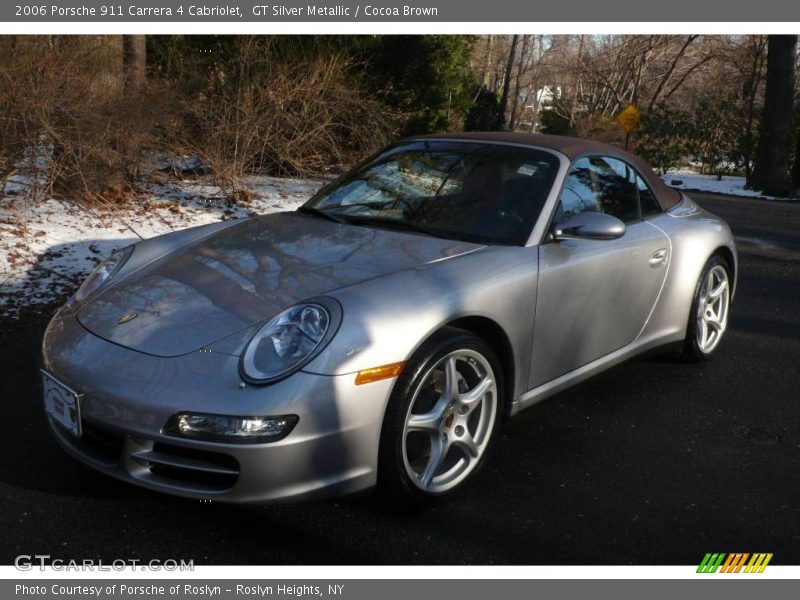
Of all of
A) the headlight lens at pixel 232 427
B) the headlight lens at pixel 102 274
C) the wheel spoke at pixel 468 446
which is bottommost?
the wheel spoke at pixel 468 446

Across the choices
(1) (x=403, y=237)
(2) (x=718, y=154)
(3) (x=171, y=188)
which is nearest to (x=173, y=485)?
(1) (x=403, y=237)

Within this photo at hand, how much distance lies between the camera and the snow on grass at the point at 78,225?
6.38 metres

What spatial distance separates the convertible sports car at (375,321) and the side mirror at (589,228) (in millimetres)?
10

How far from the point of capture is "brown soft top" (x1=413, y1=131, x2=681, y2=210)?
441 cm

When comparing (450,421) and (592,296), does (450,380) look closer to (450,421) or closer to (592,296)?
(450,421)

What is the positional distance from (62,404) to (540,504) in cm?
188

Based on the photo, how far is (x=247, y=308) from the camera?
3.22 m

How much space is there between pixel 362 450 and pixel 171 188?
24.8ft

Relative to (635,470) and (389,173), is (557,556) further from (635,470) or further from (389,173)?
(389,173)

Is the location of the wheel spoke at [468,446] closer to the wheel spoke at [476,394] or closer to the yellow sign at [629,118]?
the wheel spoke at [476,394]

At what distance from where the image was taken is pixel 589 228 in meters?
3.82

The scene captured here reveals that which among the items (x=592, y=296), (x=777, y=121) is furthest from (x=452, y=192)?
(x=777, y=121)

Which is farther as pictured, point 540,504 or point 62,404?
point 540,504

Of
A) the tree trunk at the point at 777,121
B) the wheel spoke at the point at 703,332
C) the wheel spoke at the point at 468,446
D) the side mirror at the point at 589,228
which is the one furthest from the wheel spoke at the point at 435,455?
the tree trunk at the point at 777,121
